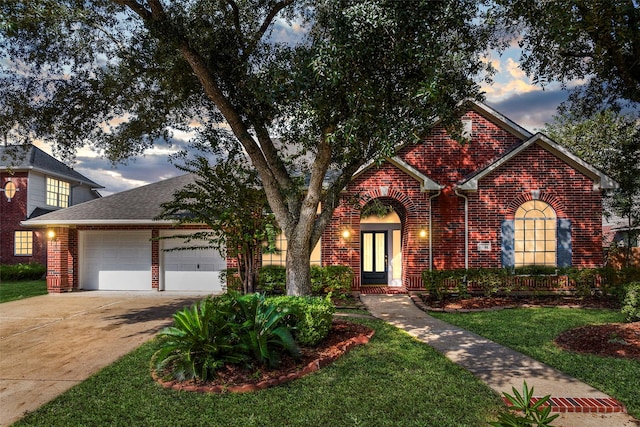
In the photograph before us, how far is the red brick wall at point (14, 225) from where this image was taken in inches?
867

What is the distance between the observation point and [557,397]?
4898 mm

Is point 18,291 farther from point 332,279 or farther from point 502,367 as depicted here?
point 502,367

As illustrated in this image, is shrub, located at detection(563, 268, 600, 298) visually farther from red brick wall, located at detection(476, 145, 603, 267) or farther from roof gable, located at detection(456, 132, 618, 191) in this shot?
roof gable, located at detection(456, 132, 618, 191)

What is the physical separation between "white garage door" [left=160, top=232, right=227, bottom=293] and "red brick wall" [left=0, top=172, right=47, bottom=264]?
39.0ft

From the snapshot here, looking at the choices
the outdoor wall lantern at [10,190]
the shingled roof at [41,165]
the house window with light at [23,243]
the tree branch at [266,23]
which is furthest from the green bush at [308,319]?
the outdoor wall lantern at [10,190]

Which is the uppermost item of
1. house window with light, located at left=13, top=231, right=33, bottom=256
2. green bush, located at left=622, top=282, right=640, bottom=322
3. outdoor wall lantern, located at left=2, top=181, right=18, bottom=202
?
outdoor wall lantern, located at left=2, top=181, right=18, bottom=202

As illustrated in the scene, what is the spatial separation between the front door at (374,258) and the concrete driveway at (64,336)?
6453 mm

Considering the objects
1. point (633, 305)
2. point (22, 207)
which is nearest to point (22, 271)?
point (22, 207)

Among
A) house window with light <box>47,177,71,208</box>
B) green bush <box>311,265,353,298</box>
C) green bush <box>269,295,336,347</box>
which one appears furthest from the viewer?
house window with light <box>47,177,71,208</box>

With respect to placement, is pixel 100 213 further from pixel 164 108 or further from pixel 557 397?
pixel 557 397

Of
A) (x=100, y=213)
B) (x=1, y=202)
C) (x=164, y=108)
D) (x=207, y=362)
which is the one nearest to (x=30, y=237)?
(x=1, y=202)

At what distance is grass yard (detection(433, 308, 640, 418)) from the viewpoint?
17.9 ft

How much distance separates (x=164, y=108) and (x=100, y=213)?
6.61 meters

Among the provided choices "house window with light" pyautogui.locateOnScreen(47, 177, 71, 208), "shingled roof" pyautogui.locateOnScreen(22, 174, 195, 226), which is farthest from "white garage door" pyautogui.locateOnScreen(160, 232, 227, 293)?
"house window with light" pyautogui.locateOnScreen(47, 177, 71, 208)
